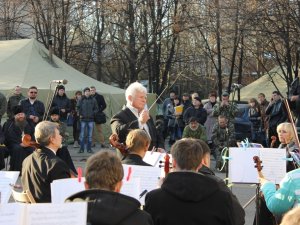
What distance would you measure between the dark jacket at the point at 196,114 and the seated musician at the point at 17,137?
4.64m

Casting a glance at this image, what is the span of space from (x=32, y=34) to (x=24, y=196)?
30.4m

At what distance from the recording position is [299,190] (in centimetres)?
453

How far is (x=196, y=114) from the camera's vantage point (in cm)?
1511

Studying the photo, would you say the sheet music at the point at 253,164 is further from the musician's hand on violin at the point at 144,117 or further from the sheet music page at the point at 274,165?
the musician's hand on violin at the point at 144,117

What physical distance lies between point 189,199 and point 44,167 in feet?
5.25

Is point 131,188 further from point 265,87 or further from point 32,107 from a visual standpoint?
point 265,87

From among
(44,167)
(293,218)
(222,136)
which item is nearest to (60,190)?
(44,167)

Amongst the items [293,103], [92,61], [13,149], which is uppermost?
[92,61]

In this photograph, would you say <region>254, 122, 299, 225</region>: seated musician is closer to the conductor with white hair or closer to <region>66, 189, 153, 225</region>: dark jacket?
the conductor with white hair

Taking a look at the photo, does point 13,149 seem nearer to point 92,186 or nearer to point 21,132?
point 21,132

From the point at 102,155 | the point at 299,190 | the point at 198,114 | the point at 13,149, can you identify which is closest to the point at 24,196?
the point at 102,155

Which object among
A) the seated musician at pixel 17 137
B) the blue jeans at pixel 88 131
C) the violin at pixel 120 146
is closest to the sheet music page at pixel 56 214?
the violin at pixel 120 146

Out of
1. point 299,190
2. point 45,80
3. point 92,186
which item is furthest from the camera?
point 45,80

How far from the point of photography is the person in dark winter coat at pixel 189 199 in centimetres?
404
